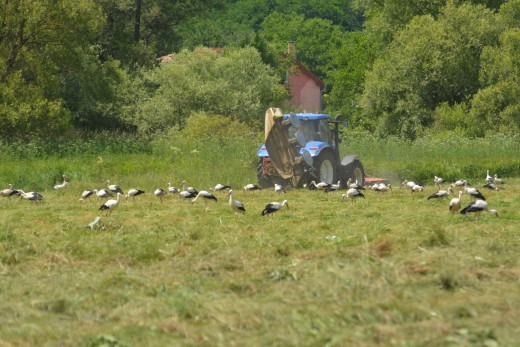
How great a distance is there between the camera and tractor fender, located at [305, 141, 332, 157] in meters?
29.8

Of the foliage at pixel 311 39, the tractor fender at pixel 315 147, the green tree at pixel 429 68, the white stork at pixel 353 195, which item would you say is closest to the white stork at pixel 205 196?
the white stork at pixel 353 195

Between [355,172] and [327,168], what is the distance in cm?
150

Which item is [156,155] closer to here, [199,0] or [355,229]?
[355,229]

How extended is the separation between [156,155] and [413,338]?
2912 cm

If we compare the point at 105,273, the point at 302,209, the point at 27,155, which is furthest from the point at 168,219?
the point at 27,155

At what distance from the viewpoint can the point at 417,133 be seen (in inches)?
2159

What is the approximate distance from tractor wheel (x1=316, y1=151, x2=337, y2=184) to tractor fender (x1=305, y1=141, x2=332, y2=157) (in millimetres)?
188

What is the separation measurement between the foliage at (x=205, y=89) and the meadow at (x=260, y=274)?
24.8 metres

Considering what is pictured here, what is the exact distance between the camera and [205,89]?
167ft

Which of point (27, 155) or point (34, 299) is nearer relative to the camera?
point (34, 299)

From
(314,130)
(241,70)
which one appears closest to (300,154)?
(314,130)

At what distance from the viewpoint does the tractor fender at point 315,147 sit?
29.8 metres

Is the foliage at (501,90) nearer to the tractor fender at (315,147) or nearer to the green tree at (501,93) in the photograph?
the green tree at (501,93)

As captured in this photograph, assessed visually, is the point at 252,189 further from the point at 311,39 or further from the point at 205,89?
the point at 311,39
